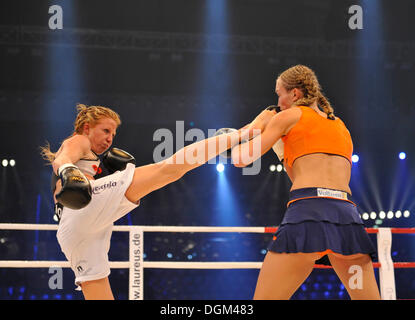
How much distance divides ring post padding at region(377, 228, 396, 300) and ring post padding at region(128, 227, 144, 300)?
1.83m

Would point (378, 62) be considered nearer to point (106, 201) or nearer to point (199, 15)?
point (199, 15)

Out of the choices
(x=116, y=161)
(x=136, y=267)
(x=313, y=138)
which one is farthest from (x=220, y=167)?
(x=313, y=138)

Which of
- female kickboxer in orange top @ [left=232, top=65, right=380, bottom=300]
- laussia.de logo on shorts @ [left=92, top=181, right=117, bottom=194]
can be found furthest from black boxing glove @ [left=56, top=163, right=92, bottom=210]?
female kickboxer in orange top @ [left=232, top=65, right=380, bottom=300]

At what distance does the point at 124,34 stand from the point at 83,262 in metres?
6.60

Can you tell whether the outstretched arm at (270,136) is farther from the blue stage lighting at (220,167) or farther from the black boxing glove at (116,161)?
the blue stage lighting at (220,167)

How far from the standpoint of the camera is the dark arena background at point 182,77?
8.07 meters

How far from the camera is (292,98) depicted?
2135 mm

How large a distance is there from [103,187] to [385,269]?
8.06 feet

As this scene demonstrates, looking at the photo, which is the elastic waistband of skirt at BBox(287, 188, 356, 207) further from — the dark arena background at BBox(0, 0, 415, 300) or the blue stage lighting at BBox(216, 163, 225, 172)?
the blue stage lighting at BBox(216, 163, 225, 172)

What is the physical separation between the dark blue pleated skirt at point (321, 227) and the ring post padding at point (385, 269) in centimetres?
205

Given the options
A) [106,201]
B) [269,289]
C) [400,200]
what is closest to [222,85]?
[400,200]

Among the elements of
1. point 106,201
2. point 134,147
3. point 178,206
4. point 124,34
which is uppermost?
point 124,34
